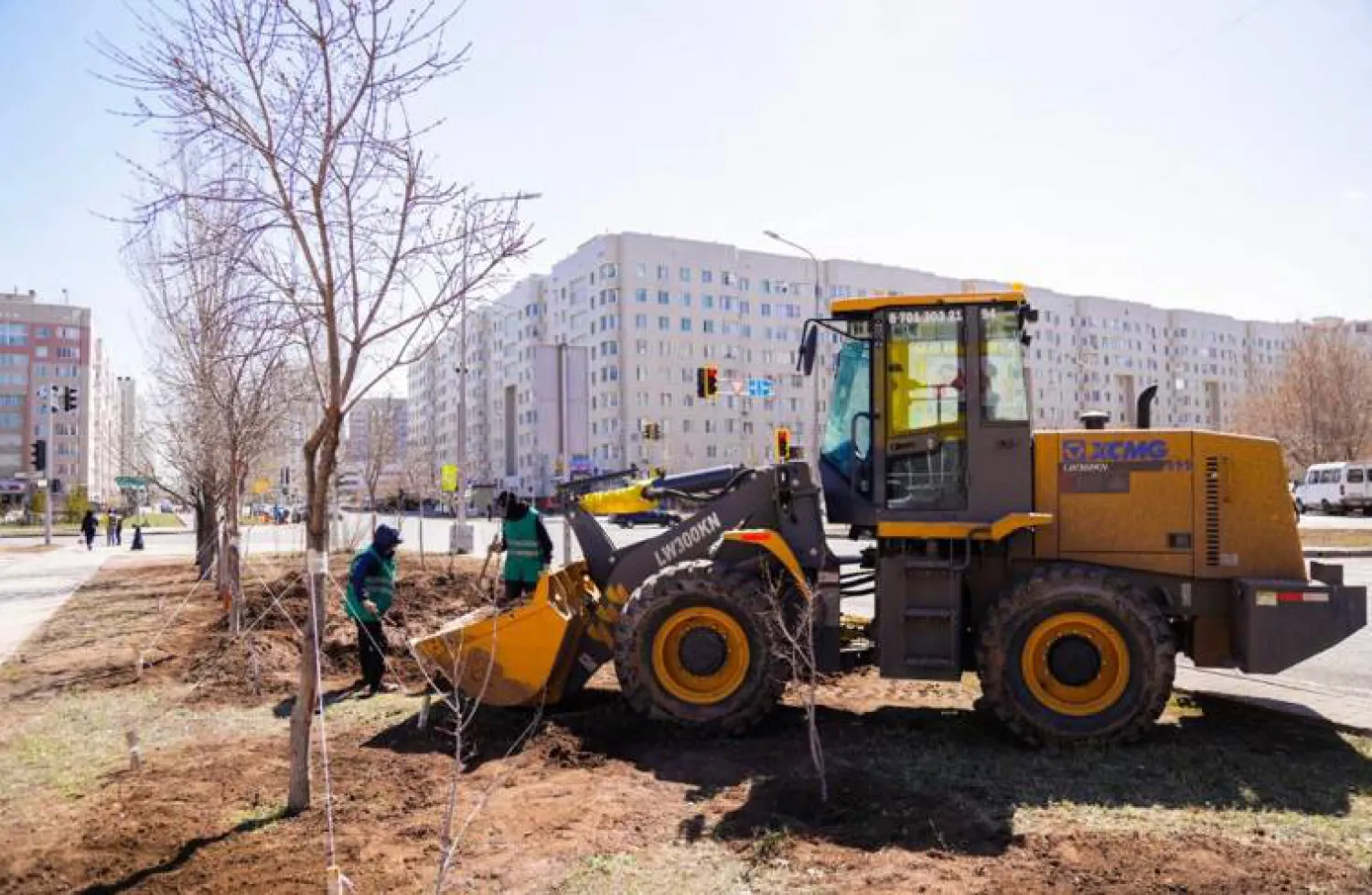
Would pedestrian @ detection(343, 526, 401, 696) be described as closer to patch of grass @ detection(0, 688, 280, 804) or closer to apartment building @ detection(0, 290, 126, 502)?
patch of grass @ detection(0, 688, 280, 804)

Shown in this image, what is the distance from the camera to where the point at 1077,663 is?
6688 millimetres

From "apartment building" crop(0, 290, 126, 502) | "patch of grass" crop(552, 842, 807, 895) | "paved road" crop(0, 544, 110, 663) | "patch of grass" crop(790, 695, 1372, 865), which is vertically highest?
"apartment building" crop(0, 290, 126, 502)

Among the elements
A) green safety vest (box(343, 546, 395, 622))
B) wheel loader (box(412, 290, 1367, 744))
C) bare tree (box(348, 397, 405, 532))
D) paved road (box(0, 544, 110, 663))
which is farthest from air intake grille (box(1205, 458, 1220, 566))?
bare tree (box(348, 397, 405, 532))

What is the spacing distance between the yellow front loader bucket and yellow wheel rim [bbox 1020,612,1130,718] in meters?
3.45

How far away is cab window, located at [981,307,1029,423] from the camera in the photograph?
716 centimetres

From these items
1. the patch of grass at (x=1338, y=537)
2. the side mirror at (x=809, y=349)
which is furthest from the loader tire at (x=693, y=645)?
the patch of grass at (x=1338, y=537)

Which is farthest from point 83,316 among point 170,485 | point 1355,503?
point 1355,503

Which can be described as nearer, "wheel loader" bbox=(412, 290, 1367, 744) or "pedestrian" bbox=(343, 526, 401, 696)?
"wheel loader" bbox=(412, 290, 1367, 744)

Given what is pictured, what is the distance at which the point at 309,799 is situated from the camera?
5.43 metres

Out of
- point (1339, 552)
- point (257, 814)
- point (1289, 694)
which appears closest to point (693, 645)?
point (257, 814)

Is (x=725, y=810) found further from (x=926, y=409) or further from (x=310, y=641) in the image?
(x=926, y=409)

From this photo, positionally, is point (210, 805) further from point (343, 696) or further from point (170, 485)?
point (170, 485)

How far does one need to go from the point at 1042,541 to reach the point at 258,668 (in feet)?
24.4

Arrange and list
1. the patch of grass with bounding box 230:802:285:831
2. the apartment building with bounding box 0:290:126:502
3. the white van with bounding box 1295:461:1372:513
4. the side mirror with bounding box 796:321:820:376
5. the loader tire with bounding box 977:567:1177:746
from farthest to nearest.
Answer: the apartment building with bounding box 0:290:126:502 → the white van with bounding box 1295:461:1372:513 → the side mirror with bounding box 796:321:820:376 → the loader tire with bounding box 977:567:1177:746 → the patch of grass with bounding box 230:802:285:831
